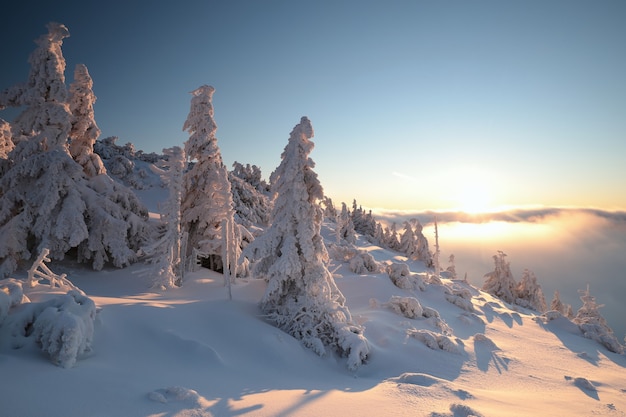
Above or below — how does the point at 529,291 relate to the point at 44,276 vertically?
below

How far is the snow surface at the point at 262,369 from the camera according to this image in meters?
6.14

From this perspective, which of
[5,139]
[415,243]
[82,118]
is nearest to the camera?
[5,139]

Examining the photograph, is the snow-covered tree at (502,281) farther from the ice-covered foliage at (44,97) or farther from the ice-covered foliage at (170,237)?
the ice-covered foliage at (44,97)

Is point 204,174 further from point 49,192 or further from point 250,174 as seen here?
point 250,174

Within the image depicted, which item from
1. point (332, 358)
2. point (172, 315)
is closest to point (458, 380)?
point (332, 358)

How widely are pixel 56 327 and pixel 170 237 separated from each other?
1207 centimetres

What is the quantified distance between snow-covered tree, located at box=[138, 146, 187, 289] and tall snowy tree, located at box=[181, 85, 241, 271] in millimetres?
2021

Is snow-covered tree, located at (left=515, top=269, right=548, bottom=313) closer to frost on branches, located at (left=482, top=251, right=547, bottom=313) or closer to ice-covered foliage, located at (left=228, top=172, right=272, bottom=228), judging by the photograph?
frost on branches, located at (left=482, top=251, right=547, bottom=313)

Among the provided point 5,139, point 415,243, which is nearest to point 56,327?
point 5,139

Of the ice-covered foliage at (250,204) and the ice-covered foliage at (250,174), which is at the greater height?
the ice-covered foliage at (250,174)

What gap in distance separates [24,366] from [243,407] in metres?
4.41

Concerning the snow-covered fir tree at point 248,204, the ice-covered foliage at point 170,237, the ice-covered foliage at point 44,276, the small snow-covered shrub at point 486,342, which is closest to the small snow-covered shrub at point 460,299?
the small snow-covered shrub at point 486,342

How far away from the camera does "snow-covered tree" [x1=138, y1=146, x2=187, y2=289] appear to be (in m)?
18.2

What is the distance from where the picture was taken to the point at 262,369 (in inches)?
402
